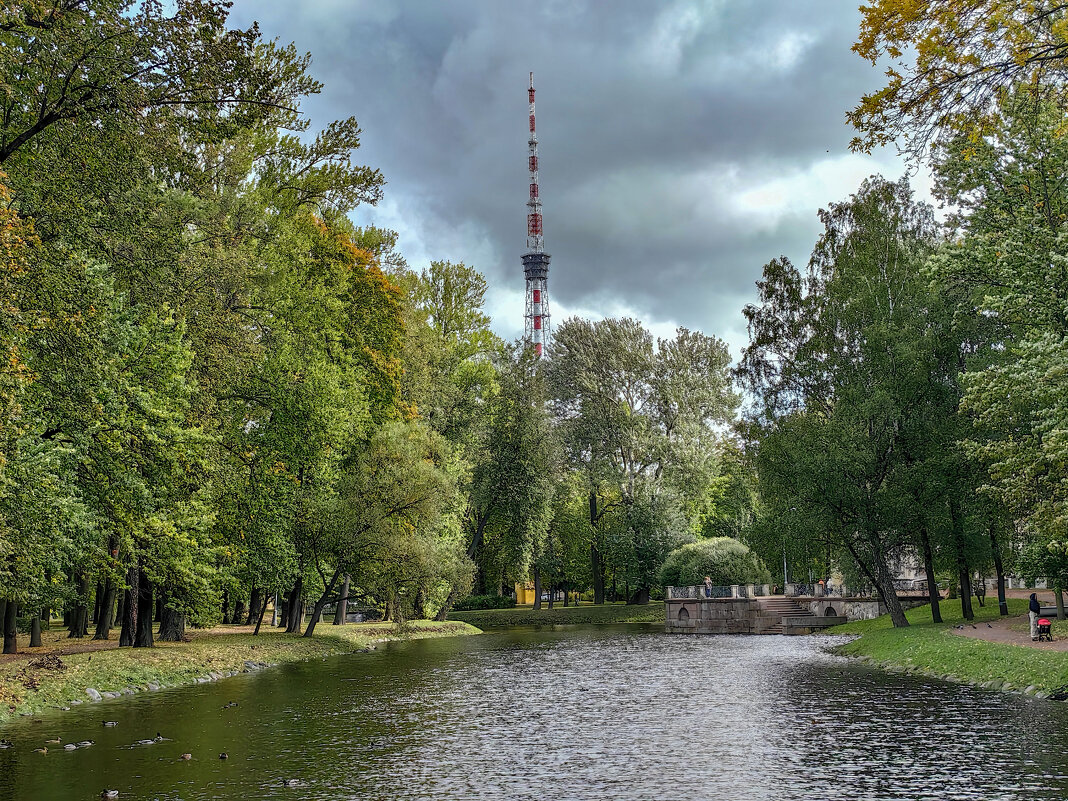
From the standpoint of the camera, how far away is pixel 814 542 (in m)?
40.9

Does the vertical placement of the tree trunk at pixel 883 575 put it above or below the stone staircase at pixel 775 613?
above

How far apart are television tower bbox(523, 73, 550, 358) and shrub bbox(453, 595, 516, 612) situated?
4504 centimetres

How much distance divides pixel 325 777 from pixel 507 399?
1994 inches

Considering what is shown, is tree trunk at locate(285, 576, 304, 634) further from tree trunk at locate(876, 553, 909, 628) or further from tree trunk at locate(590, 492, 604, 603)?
tree trunk at locate(590, 492, 604, 603)

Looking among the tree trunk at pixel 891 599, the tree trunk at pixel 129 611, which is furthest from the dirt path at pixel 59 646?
the tree trunk at pixel 891 599

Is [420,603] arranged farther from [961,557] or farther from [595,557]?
[961,557]

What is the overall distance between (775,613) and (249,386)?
35546 millimetres

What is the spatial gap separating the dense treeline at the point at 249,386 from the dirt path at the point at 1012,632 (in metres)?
22.6

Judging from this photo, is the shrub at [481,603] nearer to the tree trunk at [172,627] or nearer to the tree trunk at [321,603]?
the tree trunk at [321,603]

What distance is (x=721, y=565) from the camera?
193ft

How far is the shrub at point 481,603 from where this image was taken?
71625mm

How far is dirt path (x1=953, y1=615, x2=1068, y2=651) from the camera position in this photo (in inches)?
1030

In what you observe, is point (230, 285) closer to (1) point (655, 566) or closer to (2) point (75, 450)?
(2) point (75, 450)

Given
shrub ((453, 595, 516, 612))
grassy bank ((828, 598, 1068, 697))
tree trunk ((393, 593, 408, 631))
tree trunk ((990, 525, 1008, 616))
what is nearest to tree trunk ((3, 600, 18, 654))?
tree trunk ((393, 593, 408, 631))
